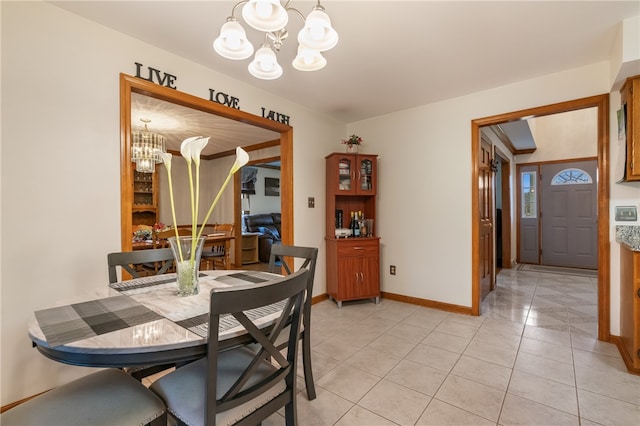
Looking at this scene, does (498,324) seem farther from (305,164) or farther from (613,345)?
(305,164)

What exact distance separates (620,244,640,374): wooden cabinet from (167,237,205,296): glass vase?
286 centimetres

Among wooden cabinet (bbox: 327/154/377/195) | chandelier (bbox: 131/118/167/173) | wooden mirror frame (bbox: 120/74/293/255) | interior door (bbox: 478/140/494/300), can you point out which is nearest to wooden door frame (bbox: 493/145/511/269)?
interior door (bbox: 478/140/494/300)

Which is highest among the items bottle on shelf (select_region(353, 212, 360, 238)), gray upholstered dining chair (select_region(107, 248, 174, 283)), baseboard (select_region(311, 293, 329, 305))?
bottle on shelf (select_region(353, 212, 360, 238))

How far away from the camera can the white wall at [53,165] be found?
167 cm

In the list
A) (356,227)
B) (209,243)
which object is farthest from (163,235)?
(356,227)

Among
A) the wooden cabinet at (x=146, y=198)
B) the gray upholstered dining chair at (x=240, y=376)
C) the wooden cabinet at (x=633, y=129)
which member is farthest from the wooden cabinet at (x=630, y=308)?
the wooden cabinet at (x=146, y=198)

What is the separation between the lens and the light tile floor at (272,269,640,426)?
5.40 ft

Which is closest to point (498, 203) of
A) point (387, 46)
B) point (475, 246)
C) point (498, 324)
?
point (475, 246)

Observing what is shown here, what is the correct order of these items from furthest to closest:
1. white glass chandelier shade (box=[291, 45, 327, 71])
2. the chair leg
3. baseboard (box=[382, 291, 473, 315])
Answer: baseboard (box=[382, 291, 473, 315]) → the chair leg → white glass chandelier shade (box=[291, 45, 327, 71])

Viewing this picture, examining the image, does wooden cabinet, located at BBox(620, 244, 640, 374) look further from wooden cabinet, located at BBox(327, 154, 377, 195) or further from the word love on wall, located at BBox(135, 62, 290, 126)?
the word love on wall, located at BBox(135, 62, 290, 126)

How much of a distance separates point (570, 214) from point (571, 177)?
2.41ft

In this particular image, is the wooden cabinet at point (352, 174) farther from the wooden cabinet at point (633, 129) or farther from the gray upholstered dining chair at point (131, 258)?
the wooden cabinet at point (633, 129)

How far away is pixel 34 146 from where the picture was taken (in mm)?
1742

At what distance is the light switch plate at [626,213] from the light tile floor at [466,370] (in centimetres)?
109
